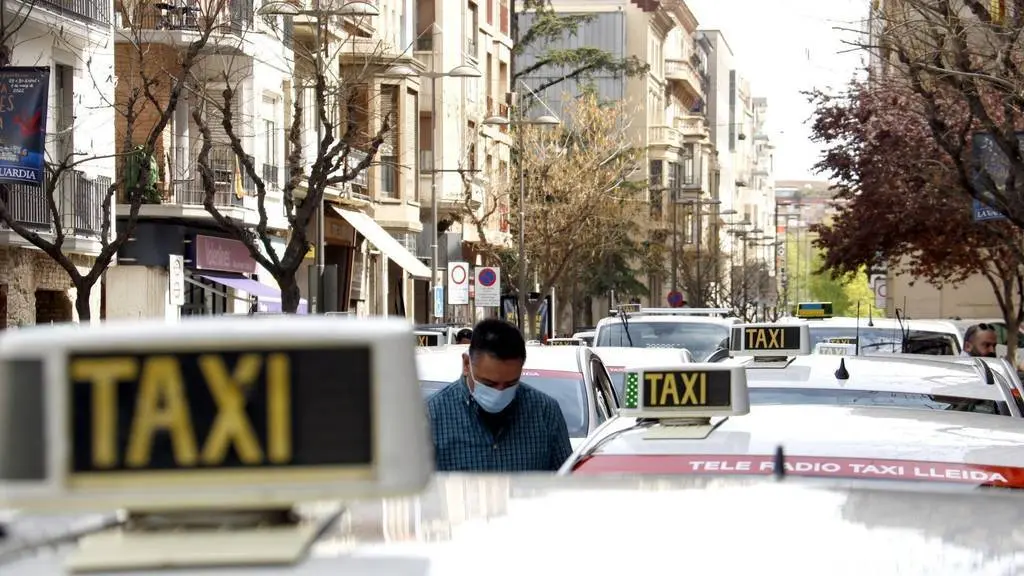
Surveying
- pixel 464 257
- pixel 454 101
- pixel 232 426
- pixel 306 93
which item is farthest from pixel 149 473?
pixel 464 257

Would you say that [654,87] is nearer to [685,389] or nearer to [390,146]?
[390,146]

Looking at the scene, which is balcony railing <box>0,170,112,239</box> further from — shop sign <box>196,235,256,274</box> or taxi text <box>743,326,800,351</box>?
taxi text <box>743,326,800,351</box>

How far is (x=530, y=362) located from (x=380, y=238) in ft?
118

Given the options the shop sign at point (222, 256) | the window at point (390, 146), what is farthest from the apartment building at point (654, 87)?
the shop sign at point (222, 256)

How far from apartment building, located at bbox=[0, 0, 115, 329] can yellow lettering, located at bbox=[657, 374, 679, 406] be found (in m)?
25.7

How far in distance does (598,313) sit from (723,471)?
95.2 metres

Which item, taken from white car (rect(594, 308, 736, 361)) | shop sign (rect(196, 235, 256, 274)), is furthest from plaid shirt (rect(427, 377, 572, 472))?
shop sign (rect(196, 235, 256, 274))

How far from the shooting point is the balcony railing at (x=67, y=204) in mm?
30734

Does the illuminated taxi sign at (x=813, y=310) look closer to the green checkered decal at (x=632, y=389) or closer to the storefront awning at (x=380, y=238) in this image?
the storefront awning at (x=380, y=238)

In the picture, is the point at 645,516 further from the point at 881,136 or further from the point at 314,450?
the point at 881,136

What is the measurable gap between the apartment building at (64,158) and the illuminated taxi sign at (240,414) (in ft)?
94.4

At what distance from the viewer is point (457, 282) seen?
44.8 metres

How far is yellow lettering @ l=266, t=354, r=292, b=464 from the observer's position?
5.79 ft

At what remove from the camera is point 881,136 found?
44750 millimetres
